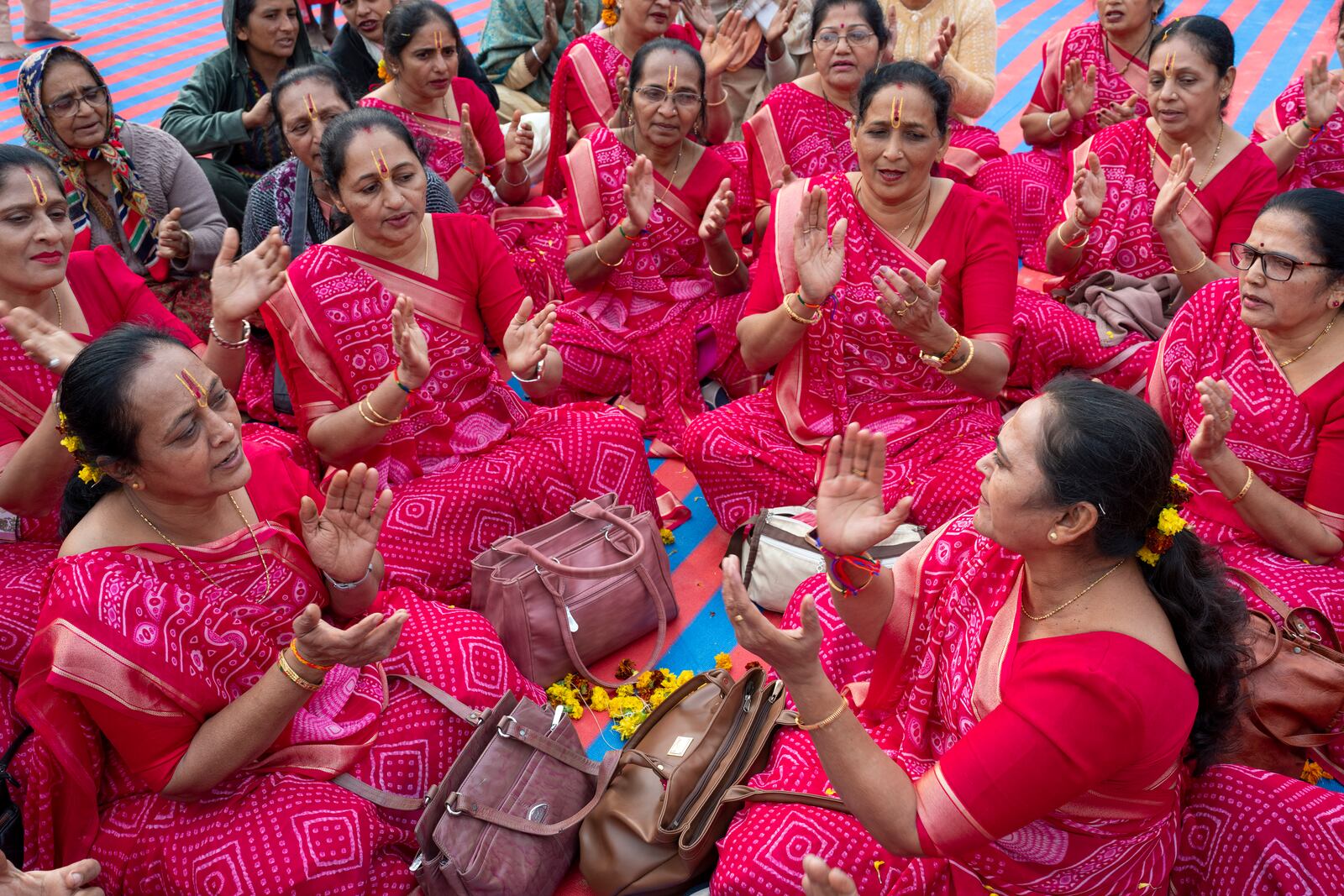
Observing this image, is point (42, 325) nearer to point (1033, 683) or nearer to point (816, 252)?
point (816, 252)

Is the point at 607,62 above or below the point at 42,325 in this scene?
above

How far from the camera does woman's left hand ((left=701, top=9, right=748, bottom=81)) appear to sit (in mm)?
5125

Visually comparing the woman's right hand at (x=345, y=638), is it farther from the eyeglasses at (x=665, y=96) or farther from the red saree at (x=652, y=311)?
the eyeglasses at (x=665, y=96)

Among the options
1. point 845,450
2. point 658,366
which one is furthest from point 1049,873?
point 658,366

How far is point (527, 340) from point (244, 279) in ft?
2.55

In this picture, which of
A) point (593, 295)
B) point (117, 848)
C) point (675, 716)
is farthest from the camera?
point (593, 295)

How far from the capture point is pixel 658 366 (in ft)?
13.7

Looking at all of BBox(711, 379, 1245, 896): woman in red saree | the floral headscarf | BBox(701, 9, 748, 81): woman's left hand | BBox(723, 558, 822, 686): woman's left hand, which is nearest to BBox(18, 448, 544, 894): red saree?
BBox(711, 379, 1245, 896): woman in red saree

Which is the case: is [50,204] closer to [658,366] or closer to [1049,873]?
[658,366]

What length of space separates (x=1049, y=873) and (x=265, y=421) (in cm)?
302

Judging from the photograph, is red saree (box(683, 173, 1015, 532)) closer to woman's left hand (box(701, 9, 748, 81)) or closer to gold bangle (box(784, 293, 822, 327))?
gold bangle (box(784, 293, 822, 327))

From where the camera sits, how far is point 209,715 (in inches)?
87.7

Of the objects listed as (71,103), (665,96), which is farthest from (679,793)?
(71,103)

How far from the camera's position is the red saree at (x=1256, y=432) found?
8.73ft
